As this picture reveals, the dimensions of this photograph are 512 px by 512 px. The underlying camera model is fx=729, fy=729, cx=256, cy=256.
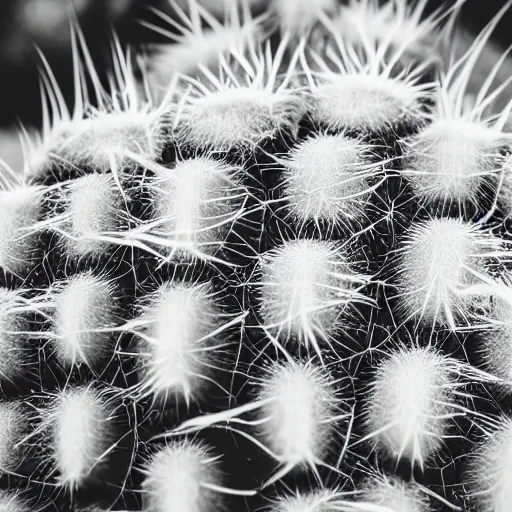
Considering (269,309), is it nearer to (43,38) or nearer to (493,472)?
(493,472)

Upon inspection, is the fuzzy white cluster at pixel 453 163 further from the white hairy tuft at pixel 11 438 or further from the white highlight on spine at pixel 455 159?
the white hairy tuft at pixel 11 438

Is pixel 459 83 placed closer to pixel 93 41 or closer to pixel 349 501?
pixel 349 501

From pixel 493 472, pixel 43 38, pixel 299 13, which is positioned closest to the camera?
pixel 493 472

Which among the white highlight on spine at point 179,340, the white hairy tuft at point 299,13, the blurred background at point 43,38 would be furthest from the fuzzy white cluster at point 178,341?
the blurred background at point 43,38

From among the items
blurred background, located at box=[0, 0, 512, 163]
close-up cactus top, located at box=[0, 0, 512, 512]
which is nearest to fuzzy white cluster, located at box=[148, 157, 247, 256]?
close-up cactus top, located at box=[0, 0, 512, 512]

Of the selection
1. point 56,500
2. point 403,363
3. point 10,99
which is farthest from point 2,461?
point 10,99

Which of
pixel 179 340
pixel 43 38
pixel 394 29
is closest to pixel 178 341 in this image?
pixel 179 340

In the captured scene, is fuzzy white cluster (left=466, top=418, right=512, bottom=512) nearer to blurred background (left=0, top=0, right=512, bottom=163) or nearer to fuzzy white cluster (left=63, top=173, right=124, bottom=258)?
fuzzy white cluster (left=63, top=173, right=124, bottom=258)
